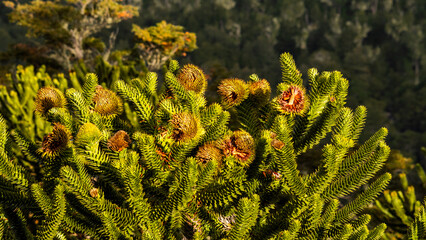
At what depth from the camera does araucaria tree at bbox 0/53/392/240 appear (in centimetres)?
324

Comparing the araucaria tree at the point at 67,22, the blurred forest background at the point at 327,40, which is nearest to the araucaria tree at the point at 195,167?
the araucaria tree at the point at 67,22

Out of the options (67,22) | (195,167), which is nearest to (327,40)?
(67,22)

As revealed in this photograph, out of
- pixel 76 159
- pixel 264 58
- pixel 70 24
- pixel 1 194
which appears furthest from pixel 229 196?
pixel 264 58

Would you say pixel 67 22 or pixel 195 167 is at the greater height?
pixel 195 167

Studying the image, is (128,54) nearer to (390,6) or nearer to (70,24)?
(70,24)

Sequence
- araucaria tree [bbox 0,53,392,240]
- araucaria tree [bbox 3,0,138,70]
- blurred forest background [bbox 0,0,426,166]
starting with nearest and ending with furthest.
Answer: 1. araucaria tree [bbox 0,53,392,240]
2. araucaria tree [bbox 3,0,138,70]
3. blurred forest background [bbox 0,0,426,166]

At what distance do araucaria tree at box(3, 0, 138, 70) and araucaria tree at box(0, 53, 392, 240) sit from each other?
1932 cm

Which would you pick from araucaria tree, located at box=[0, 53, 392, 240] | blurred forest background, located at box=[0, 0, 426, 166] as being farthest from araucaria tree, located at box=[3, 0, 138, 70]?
blurred forest background, located at box=[0, 0, 426, 166]

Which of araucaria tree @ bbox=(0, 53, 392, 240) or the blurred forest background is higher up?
araucaria tree @ bbox=(0, 53, 392, 240)

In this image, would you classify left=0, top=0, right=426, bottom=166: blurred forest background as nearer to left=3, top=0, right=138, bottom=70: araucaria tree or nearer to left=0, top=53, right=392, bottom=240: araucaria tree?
left=3, top=0, right=138, bottom=70: araucaria tree

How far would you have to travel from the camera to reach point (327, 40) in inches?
4050

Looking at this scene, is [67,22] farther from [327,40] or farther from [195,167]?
[327,40]

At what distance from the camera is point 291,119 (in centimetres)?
363

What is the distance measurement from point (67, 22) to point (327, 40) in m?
89.5
